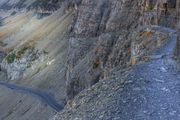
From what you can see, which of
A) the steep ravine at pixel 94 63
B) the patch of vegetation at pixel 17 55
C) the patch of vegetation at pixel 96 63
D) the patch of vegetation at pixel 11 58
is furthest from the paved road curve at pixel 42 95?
the patch of vegetation at pixel 96 63

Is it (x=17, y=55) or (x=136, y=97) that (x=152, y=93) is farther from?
(x=17, y=55)

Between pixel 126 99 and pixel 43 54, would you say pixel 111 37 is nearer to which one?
pixel 126 99

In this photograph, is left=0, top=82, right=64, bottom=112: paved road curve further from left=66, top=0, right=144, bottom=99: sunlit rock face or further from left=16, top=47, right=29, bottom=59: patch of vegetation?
left=16, top=47, right=29, bottom=59: patch of vegetation

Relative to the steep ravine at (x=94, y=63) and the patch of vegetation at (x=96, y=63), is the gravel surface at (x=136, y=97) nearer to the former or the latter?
the steep ravine at (x=94, y=63)

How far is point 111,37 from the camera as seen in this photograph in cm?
4959

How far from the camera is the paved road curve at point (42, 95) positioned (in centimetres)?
6806

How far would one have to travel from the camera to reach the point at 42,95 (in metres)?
80.8

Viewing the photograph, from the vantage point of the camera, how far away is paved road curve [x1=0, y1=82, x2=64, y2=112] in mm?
68062

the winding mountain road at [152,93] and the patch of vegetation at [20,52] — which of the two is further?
the patch of vegetation at [20,52]

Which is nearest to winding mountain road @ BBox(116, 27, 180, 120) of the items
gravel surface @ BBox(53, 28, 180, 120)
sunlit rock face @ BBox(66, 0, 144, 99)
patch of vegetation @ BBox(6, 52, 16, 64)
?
gravel surface @ BBox(53, 28, 180, 120)

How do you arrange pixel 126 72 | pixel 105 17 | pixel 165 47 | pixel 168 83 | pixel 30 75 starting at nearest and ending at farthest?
1. pixel 168 83
2. pixel 126 72
3. pixel 165 47
4. pixel 105 17
5. pixel 30 75

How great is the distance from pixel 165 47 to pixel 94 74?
27913mm

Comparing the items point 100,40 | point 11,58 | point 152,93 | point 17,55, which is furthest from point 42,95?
point 152,93

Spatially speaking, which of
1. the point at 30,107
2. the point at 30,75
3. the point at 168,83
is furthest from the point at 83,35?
the point at 168,83
